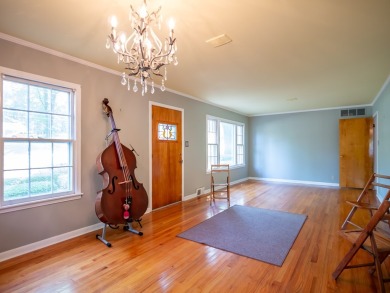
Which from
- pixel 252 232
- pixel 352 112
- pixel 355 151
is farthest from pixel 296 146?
pixel 252 232

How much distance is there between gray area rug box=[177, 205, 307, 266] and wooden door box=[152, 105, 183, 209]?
1.17 m

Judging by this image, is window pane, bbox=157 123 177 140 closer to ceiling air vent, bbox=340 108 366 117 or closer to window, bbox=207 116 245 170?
window, bbox=207 116 245 170

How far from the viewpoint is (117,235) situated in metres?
2.84

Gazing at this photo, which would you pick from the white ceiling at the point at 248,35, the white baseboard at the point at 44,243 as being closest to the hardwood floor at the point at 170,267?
the white baseboard at the point at 44,243

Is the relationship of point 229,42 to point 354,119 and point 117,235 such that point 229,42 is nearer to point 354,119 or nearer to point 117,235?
point 117,235

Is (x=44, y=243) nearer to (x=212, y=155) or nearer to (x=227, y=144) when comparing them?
(x=212, y=155)

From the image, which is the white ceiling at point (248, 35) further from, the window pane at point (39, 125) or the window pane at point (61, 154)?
the window pane at point (61, 154)

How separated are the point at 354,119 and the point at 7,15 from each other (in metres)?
7.34

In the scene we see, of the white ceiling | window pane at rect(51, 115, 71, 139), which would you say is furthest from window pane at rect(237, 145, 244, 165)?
window pane at rect(51, 115, 71, 139)

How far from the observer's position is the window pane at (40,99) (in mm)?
2473

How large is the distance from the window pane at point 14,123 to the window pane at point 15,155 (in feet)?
0.37

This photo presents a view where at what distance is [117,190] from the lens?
→ 262 centimetres

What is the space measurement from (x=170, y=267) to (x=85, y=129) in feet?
6.89

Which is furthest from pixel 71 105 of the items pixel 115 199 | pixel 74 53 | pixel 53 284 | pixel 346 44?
pixel 346 44
